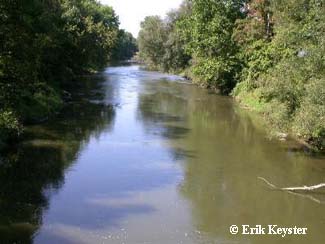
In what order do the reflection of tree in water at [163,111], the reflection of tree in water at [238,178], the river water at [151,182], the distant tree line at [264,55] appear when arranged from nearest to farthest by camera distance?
the river water at [151,182], the reflection of tree in water at [238,178], the distant tree line at [264,55], the reflection of tree in water at [163,111]

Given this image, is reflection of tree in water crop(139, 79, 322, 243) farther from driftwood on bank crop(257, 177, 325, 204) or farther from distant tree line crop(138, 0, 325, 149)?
distant tree line crop(138, 0, 325, 149)

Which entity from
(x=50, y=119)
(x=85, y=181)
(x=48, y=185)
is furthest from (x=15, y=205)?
(x=50, y=119)

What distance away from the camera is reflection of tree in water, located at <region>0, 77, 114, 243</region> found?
1820 cm

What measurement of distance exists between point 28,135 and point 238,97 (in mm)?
28680

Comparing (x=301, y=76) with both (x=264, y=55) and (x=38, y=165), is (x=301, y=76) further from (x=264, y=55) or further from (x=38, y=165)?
(x=264, y=55)

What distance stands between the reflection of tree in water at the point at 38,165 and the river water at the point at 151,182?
1.9 inches

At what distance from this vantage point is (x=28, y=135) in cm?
3116

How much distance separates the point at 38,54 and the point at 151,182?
25.7 ft

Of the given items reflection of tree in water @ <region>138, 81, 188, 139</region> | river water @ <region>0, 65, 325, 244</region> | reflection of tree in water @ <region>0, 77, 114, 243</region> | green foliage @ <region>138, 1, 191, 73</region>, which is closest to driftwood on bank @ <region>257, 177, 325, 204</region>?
river water @ <region>0, 65, 325, 244</region>

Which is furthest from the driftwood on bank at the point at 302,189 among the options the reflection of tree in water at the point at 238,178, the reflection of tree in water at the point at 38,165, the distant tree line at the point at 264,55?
the reflection of tree in water at the point at 38,165

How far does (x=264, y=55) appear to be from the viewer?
49250mm

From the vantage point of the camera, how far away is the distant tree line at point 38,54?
63.3 ft

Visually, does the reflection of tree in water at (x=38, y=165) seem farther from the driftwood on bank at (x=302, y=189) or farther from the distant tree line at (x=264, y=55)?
the distant tree line at (x=264, y=55)

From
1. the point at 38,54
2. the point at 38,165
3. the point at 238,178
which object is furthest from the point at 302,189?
the point at 38,54
